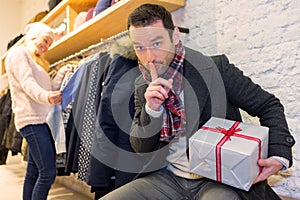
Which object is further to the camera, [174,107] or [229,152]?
[174,107]

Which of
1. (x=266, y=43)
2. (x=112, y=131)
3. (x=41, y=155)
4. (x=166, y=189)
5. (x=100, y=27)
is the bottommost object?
(x=41, y=155)

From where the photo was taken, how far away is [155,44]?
3.57 ft

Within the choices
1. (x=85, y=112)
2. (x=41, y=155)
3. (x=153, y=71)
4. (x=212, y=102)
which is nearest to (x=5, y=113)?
(x=41, y=155)

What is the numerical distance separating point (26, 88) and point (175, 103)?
1.02 meters

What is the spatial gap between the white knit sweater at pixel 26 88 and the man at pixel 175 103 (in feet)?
2.76

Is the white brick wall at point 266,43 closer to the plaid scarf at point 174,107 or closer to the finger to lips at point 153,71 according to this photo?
the plaid scarf at point 174,107

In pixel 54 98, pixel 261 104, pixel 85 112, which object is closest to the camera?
pixel 261 104

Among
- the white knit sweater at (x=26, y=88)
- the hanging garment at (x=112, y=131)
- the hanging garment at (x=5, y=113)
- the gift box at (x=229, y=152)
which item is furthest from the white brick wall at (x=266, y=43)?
the hanging garment at (x=5, y=113)

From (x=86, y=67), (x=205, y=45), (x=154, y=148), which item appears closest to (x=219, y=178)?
(x=154, y=148)

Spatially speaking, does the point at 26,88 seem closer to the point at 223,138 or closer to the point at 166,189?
the point at 166,189

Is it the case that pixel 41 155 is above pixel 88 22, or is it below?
below

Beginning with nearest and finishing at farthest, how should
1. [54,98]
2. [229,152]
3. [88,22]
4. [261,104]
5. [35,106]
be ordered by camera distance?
[229,152]
[261,104]
[54,98]
[35,106]
[88,22]

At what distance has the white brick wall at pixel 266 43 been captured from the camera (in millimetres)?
1208

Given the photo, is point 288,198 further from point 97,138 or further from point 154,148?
point 97,138
